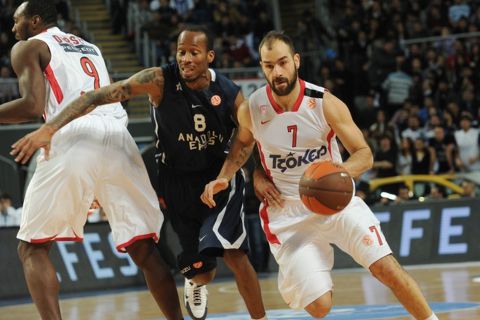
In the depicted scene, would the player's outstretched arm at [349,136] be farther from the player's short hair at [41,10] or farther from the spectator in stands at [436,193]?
the spectator in stands at [436,193]

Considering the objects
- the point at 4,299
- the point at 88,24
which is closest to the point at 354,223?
the point at 4,299

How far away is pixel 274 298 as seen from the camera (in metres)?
10.8

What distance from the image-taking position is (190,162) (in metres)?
7.14

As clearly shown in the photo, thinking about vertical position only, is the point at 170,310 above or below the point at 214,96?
below

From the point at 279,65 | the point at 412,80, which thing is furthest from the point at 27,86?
the point at 412,80

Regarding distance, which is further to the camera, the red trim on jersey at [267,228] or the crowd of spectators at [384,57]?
the crowd of spectators at [384,57]

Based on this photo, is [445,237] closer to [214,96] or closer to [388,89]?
[388,89]

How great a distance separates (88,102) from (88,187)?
1.81ft

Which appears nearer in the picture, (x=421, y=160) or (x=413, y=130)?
(x=421, y=160)

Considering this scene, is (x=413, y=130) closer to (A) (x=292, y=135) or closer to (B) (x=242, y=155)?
(B) (x=242, y=155)

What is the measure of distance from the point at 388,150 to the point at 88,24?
28.8ft

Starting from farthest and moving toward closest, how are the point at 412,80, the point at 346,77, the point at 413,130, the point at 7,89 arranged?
the point at 346,77 → the point at 412,80 → the point at 413,130 → the point at 7,89

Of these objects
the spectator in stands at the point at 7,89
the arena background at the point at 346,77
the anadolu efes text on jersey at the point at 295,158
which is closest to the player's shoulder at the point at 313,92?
the anadolu efes text on jersey at the point at 295,158

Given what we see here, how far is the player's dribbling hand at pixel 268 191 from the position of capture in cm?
661
